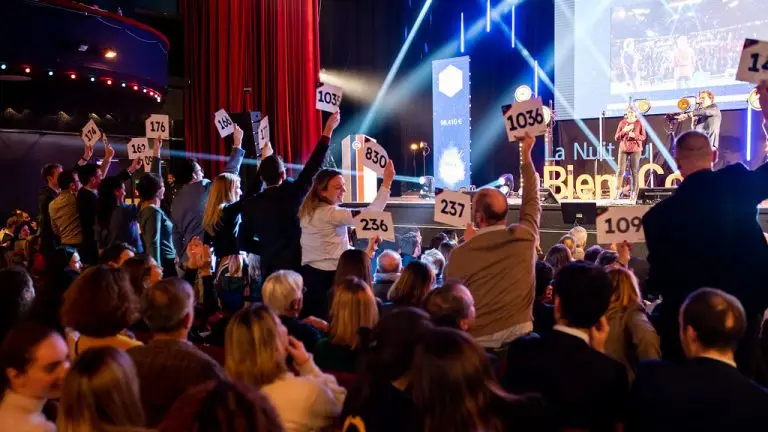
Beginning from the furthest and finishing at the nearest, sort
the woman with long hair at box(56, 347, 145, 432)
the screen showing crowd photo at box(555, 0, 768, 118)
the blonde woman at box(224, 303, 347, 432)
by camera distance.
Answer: the screen showing crowd photo at box(555, 0, 768, 118) < the blonde woman at box(224, 303, 347, 432) < the woman with long hair at box(56, 347, 145, 432)

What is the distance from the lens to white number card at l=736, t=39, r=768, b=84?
2723 millimetres

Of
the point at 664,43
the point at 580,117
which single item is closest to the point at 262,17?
the point at 580,117

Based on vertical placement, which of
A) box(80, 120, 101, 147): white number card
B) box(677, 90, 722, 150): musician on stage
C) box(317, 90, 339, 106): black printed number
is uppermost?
box(677, 90, 722, 150): musician on stage

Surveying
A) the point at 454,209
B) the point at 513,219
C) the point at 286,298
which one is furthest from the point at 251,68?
the point at 286,298

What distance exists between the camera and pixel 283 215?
4.04 meters

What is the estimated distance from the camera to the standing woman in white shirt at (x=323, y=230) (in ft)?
12.6

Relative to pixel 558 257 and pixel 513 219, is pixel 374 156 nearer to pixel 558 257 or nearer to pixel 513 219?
pixel 558 257

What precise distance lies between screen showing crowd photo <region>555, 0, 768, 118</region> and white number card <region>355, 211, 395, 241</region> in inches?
288

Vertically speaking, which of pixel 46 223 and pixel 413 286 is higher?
pixel 46 223

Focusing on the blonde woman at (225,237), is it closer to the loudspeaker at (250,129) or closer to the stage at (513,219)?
the loudspeaker at (250,129)

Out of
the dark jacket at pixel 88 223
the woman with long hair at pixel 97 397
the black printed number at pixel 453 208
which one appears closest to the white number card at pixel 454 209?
the black printed number at pixel 453 208

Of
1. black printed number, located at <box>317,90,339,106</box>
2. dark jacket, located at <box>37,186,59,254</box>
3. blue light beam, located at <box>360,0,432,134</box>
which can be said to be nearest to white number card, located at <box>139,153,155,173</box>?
dark jacket, located at <box>37,186,59,254</box>

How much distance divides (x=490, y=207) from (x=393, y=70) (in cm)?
1018

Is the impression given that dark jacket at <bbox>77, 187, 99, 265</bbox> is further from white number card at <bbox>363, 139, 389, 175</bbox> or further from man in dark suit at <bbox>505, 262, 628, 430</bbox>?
man in dark suit at <bbox>505, 262, 628, 430</bbox>
